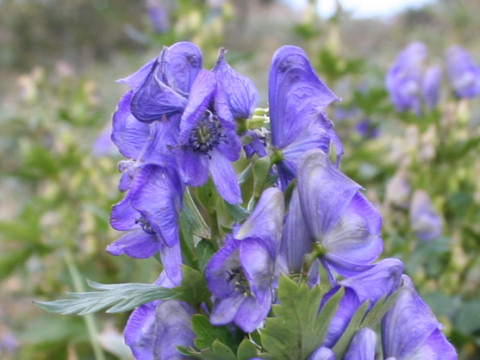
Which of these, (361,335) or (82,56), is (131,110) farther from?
(82,56)

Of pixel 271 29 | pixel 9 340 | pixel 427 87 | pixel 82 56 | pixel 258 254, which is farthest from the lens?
pixel 271 29

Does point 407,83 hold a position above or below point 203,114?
below

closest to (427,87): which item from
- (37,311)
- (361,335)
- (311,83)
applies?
(311,83)

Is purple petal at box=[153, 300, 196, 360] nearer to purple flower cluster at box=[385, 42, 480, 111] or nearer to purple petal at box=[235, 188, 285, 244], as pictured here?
purple petal at box=[235, 188, 285, 244]

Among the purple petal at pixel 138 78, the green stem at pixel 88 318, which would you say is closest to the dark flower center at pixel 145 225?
the purple petal at pixel 138 78

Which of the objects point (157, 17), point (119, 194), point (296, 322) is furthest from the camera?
point (157, 17)

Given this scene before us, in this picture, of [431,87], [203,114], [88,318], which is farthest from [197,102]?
[431,87]

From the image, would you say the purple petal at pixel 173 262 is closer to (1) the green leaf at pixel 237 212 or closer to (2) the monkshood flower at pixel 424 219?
(1) the green leaf at pixel 237 212

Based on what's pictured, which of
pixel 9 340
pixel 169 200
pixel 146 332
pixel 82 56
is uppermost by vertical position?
pixel 169 200

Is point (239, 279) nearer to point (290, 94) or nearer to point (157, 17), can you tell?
point (290, 94)
